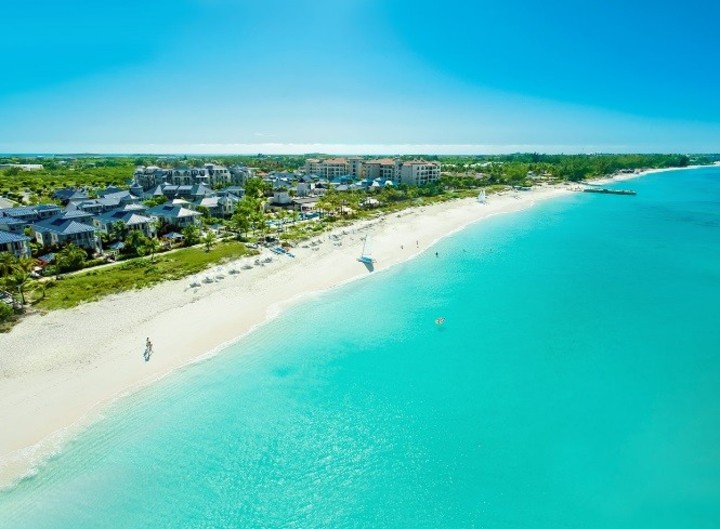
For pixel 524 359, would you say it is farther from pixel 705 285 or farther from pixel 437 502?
pixel 705 285

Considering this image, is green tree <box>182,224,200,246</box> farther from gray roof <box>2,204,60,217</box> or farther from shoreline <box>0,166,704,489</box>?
gray roof <box>2,204,60,217</box>

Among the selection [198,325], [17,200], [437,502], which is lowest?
[437,502]

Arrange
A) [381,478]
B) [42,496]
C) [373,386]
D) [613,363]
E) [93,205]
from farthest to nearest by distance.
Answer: [93,205] → [613,363] → [373,386] → [381,478] → [42,496]

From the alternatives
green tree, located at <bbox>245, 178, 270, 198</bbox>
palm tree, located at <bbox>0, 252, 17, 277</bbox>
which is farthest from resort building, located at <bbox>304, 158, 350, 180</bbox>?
palm tree, located at <bbox>0, 252, 17, 277</bbox>

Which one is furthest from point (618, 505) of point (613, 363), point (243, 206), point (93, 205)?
point (93, 205)

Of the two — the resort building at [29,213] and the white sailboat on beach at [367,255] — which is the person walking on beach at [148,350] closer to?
the white sailboat on beach at [367,255]

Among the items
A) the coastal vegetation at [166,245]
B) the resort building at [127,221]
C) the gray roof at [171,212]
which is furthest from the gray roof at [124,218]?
the gray roof at [171,212]
